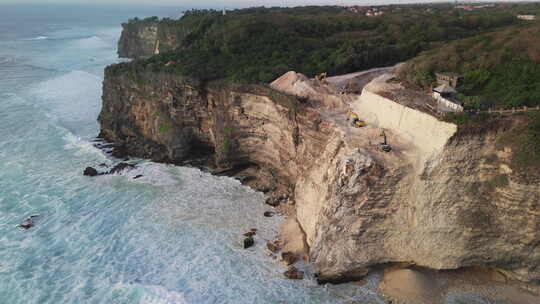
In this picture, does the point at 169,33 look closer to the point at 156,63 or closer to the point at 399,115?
the point at 156,63

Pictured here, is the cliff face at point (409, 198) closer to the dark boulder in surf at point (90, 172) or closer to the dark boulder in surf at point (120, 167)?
the dark boulder in surf at point (120, 167)

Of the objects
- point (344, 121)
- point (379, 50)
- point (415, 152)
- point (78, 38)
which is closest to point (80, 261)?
point (344, 121)

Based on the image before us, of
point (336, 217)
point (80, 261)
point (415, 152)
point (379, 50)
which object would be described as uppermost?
point (379, 50)

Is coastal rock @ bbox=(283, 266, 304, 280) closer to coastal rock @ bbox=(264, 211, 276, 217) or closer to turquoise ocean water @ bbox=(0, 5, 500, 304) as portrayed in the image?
turquoise ocean water @ bbox=(0, 5, 500, 304)

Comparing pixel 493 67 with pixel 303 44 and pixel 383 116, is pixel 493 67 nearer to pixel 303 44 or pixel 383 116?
pixel 383 116

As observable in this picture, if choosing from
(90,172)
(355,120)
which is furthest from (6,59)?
(355,120)
